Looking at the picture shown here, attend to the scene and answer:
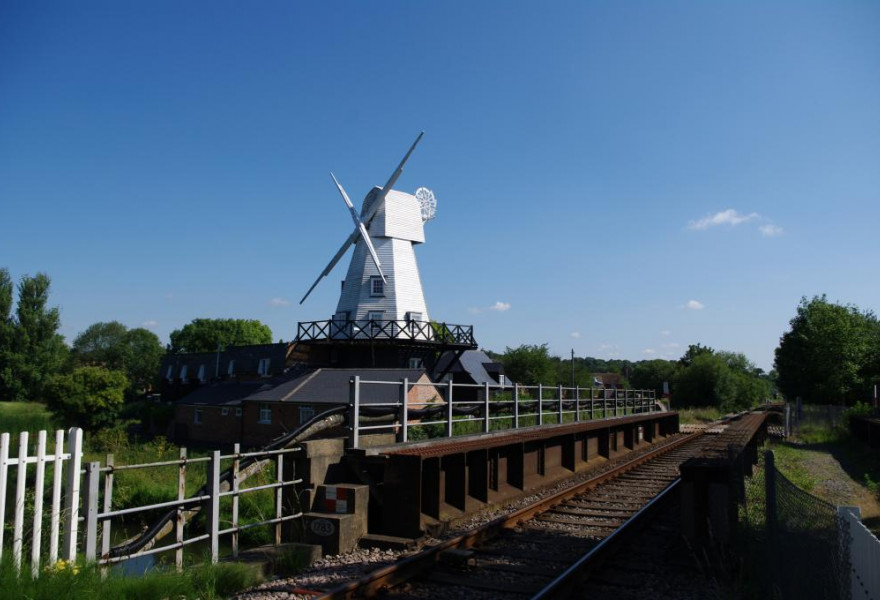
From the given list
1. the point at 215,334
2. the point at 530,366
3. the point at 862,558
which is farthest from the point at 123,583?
the point at 215,334

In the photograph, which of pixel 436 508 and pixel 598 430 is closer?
pixel 436 508

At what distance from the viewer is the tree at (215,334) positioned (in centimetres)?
10206

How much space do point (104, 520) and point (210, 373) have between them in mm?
63115

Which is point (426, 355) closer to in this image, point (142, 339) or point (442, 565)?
point (442, 565)

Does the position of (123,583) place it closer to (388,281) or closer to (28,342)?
(388,281)

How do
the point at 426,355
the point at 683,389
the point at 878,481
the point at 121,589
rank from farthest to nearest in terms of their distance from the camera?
the point at 683,389, the point at 426,355, the point at 878,481, the point at 121,589

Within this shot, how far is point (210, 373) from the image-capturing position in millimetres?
66562

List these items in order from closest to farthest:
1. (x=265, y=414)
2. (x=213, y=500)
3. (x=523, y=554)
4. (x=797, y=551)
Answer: (x=797, y=551)
(x=213, y=500)
(x=523, y=554)
(x=265, y=414)

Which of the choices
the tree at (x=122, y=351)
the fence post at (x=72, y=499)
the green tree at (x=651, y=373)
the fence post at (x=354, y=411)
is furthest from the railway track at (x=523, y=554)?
the tree at (x=122, y=351)

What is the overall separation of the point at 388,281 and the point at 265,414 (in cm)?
1140

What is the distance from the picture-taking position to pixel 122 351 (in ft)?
366

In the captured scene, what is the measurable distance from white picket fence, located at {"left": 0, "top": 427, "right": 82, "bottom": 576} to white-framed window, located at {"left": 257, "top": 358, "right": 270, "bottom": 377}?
176 feet

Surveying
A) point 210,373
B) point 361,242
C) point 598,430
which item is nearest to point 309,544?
point 598,430

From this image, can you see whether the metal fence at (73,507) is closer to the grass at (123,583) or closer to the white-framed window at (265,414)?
the grass at (123,583)
